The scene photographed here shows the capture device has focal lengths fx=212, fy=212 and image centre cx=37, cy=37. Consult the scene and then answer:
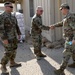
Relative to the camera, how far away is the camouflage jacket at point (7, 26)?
5966mm

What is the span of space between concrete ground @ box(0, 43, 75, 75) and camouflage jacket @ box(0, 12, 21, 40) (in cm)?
112

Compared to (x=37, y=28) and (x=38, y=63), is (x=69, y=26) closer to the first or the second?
(x=37, y=28)

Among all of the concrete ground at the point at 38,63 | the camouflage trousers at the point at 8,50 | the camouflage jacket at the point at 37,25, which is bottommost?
the concrete ground at the point at 38,63

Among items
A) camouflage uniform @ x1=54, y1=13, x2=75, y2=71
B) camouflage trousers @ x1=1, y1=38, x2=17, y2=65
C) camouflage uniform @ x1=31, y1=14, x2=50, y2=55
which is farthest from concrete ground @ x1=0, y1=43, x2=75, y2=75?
camouflage uniform @ x1=54, y1=13, x2=75, y2=71

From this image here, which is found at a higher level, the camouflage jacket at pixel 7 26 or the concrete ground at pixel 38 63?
the camouflage jacket at pixel 7 26

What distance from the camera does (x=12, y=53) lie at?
21.2ft

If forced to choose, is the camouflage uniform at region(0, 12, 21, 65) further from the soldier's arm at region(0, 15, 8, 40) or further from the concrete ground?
the concrete ground

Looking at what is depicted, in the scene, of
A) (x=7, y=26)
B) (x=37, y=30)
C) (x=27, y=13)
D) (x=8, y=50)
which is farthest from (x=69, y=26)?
(x=27, y=13)

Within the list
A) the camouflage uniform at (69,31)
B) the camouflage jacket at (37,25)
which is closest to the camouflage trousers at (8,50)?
the camouflage jacket at (37,25)

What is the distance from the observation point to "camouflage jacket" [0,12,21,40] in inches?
235

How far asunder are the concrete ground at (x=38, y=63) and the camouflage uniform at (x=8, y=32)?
542 mm

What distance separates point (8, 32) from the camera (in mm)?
6289

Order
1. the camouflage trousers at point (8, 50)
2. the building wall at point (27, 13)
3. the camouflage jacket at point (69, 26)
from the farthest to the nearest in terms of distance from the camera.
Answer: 1. the building wall at point (27, 13)
2. the camouflage trousers at point (8, 50)
3. the camouflage jacket at point (69, 26)

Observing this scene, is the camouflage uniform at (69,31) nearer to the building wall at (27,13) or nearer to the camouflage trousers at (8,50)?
the camouflage trousers at (8,50)
